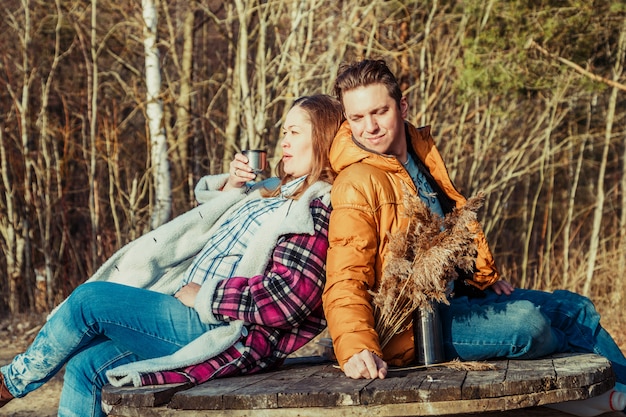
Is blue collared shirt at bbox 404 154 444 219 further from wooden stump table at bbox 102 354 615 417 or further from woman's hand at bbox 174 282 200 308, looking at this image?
woman's hand at bbox 174 282 200 308

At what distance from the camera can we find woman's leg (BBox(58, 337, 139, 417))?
332cm

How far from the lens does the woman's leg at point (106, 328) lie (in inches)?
128

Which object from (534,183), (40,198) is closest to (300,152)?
(40,198)

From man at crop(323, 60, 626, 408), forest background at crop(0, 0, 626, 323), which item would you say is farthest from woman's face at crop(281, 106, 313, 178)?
forest background at crop(0, 0, 626, 323)

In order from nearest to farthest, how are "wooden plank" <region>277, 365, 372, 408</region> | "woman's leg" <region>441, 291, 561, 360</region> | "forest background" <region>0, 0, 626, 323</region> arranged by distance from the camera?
"wooden plank" <region>277, 365, 372, 408</region> < "woman's leg" <region>441, 291, 561, 360</region> < "forest background" <region>0, 0, 626, 323</region>

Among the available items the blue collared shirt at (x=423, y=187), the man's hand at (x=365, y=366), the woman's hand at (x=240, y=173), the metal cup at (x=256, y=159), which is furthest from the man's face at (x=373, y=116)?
the man's hand at (x=365, y=366)

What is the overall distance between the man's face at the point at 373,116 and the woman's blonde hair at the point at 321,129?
0.20 m

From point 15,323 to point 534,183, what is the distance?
795 centimetres

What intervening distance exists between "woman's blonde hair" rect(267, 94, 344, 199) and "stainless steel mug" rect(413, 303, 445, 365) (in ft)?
2.30

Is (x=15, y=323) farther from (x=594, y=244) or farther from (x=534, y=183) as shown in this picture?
(x=534, y=183)

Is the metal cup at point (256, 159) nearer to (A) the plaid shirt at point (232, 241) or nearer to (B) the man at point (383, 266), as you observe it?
(A) the plaid shirt at point (232, 241)

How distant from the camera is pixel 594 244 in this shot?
9.07 metres

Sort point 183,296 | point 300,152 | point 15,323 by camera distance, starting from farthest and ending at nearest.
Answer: point 15,323, point 300,152, point 183,296

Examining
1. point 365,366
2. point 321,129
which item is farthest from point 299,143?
point 365,366
